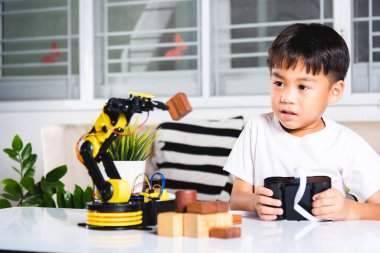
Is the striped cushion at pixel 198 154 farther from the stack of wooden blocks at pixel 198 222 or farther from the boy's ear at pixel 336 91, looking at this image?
the stack of wooden blocks at pixel 198 222

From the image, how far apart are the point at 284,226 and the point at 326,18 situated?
2.50m

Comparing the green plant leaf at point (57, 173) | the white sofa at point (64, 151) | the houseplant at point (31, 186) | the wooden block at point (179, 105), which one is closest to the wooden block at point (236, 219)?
the wooden block at point (179, 105)

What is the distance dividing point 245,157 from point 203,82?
2.01m

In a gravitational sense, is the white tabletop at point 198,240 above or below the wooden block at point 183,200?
below

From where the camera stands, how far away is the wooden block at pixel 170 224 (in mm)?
1096

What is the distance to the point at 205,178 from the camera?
308 cm

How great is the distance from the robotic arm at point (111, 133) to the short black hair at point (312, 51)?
0.47 m

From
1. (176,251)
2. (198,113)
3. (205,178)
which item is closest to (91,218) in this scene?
(176,251)

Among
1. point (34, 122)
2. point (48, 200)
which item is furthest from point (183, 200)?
point (34, 122)

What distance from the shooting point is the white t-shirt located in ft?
5.14

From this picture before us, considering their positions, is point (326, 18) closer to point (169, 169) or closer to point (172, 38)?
point (172, 38)

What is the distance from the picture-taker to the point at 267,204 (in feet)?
4.36

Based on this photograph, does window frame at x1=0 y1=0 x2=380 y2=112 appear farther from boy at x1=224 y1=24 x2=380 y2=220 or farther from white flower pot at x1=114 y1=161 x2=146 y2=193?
white flower pot at x1=114 y1=161 x2=146 y2=193

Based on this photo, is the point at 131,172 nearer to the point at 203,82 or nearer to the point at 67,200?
the point at 67,200
